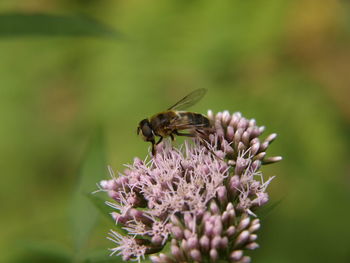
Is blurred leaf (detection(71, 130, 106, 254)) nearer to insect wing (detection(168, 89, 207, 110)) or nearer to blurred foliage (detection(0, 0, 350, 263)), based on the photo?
insect wing (detection(168, 89, 207, 110))

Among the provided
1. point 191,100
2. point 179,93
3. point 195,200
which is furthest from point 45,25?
point 179,93

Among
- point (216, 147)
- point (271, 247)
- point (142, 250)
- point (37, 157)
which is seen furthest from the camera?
point (37, 157)

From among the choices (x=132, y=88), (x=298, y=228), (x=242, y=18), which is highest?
(x=242, y=18)

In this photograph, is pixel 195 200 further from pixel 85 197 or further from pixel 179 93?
pixel 179 93

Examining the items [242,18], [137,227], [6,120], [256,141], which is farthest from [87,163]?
[242,18]

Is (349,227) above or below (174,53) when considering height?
below

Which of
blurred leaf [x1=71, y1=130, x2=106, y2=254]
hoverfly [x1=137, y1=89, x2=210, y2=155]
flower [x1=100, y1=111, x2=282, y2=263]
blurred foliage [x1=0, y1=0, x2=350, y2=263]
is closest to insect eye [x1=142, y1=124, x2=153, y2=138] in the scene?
hoverfly [x1=137, y1=89, x2=210, y2=155]

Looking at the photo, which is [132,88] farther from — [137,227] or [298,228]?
[137,227]
